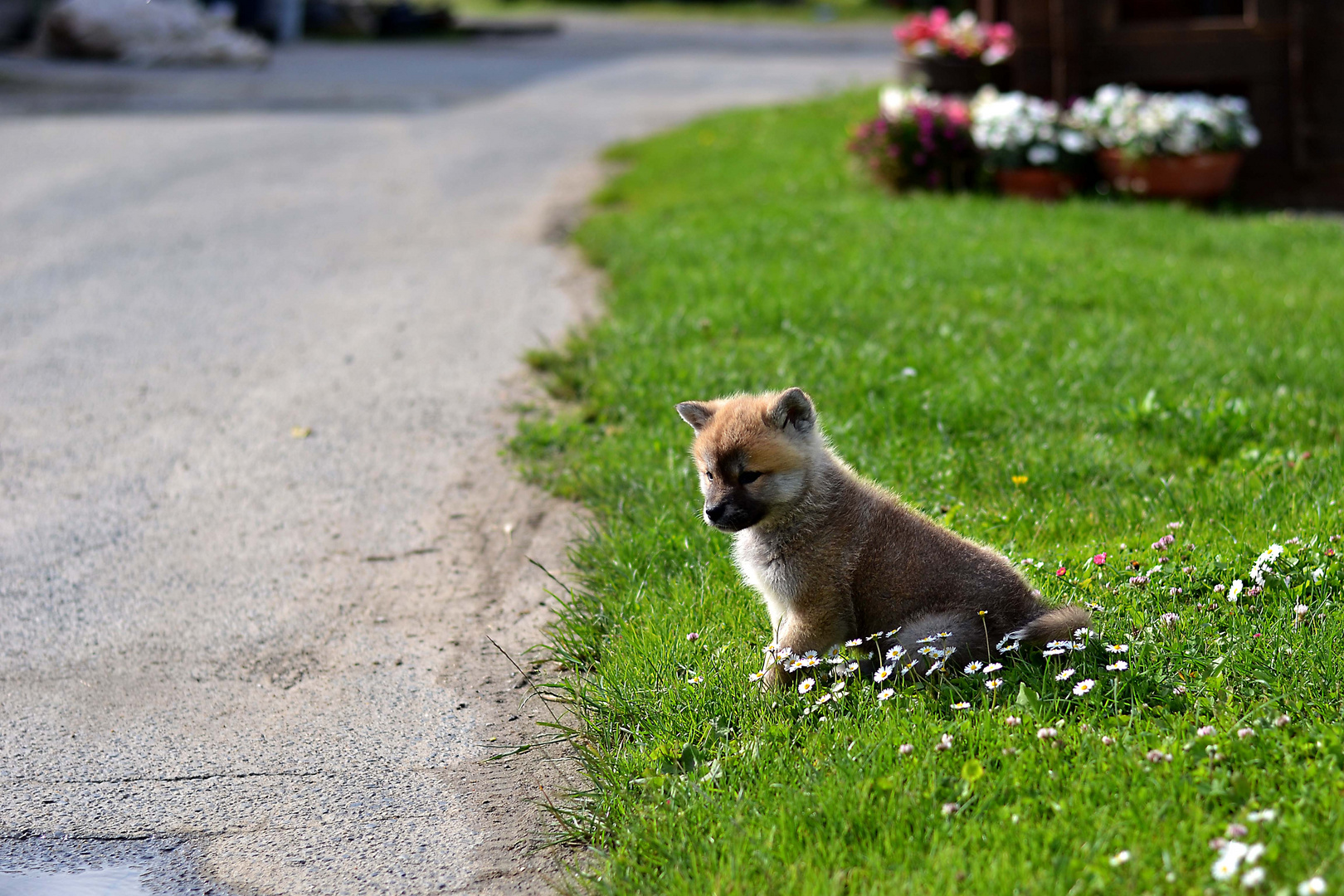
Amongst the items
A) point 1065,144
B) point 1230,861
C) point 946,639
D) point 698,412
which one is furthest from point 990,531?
point 1065,144

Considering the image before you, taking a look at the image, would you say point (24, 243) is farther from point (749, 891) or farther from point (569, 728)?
point (749, 891)

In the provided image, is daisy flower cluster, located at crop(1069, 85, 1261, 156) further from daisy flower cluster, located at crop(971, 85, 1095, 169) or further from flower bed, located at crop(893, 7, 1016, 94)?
flower bed, located at crop(893, 7, 1016, 94)

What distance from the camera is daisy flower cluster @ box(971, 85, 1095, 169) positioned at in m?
12.0

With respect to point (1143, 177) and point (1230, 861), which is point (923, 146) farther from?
point (1230, 861)

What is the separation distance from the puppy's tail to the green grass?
0.30 feet

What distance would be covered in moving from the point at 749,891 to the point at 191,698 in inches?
97.7

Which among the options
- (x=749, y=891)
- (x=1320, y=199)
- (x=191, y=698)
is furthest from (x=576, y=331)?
(x=1320, y=199)

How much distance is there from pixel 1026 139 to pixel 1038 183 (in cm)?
45

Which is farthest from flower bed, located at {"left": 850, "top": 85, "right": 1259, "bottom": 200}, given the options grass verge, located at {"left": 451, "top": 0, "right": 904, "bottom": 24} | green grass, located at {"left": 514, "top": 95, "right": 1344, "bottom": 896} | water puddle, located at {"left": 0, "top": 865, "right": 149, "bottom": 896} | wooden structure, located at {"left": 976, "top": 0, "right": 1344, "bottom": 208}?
grass verge, located at {"left": 451, "top": 0, "right": 904, "bottom": 24}

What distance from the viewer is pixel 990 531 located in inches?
207

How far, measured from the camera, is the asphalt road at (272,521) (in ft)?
13.3

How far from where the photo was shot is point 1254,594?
444cm

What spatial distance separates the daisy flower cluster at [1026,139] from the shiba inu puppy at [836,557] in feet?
27.2

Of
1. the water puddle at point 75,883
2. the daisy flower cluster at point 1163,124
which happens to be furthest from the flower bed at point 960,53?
the water puddle at point 75,883
